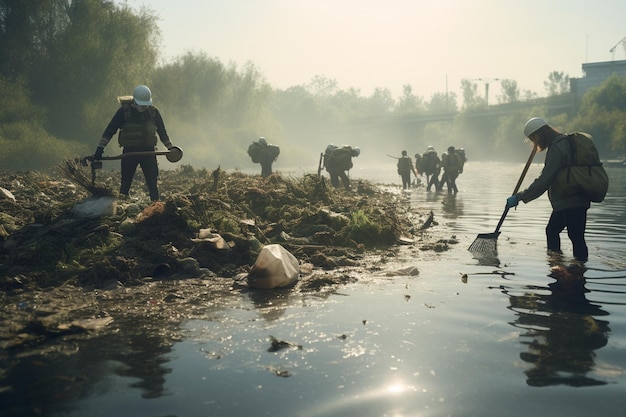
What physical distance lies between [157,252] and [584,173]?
17.2 ft

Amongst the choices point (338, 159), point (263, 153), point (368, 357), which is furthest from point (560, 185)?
point (263, 153)

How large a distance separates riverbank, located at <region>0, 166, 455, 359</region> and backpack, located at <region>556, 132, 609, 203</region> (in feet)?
7.27

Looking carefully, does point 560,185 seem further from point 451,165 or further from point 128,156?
point 451,165

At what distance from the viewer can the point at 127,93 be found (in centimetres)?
3672

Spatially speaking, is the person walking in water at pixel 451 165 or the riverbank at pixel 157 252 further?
the person walking in water at pixel 451 165

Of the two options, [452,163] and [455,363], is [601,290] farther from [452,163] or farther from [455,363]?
[452,163]

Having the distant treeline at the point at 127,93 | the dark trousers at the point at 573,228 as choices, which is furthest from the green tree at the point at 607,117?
the dark trousers at the point at 573,228

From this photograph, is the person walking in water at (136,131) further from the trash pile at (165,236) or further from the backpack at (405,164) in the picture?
the backpack at (405,164)

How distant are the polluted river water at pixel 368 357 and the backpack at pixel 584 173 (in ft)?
3.60

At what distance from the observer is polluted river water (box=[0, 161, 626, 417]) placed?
10.0ft

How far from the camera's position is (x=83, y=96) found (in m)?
36.3

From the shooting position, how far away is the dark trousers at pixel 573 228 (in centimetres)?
682

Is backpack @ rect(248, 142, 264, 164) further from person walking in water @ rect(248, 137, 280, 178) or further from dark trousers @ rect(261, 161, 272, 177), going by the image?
dark trousers @ rect(261, 161, 272, 177)

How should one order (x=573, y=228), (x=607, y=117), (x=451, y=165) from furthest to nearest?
(x=607, y=117)
(x=451, y=165)
(x=573, y=228)
